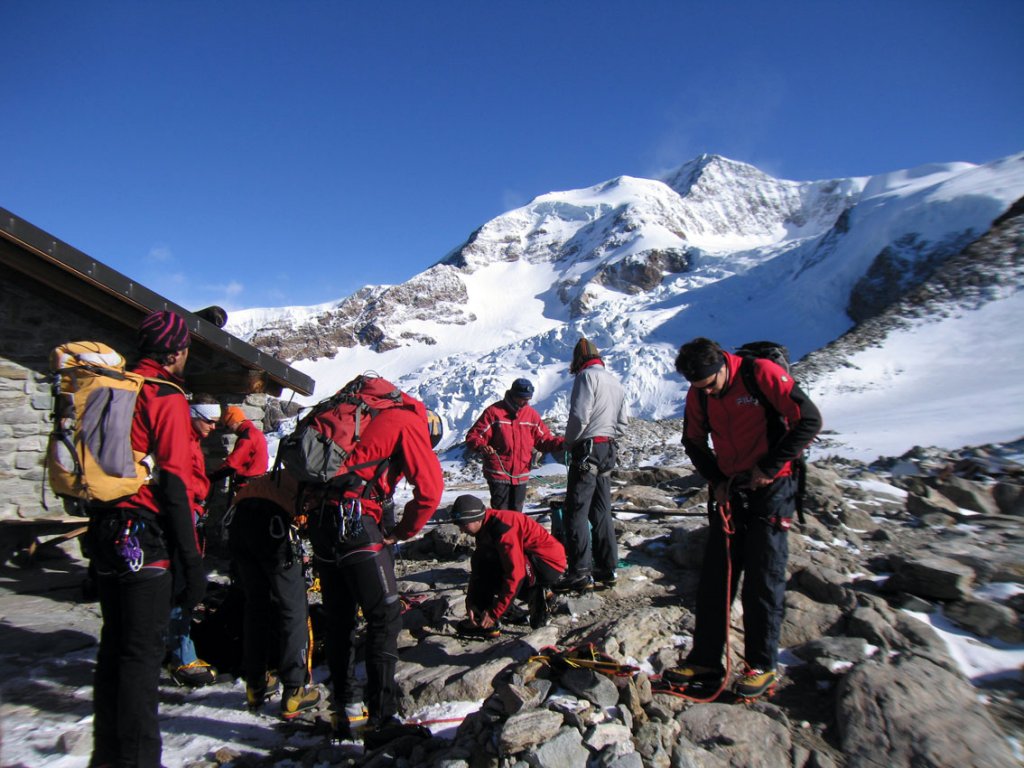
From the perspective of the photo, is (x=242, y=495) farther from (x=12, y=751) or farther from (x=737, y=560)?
(x=737, y=560)

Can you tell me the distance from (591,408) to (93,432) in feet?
10.5

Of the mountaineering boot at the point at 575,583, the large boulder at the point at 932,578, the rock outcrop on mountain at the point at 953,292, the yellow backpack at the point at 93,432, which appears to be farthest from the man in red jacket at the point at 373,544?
the rock outcrop on mountain at the point at 953,292

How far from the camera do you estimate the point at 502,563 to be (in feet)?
13.3

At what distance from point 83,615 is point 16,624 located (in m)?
0.46

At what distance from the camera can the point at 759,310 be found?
137ft

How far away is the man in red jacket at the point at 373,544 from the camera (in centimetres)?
273

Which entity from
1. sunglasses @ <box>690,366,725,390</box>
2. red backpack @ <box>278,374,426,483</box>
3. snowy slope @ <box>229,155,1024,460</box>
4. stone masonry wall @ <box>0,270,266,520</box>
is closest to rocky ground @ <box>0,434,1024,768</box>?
stone masonry wall @ <box>0,270,266,520</box>

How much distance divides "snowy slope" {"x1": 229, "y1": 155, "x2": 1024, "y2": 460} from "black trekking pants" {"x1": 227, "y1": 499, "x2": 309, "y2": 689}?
39.0 ft

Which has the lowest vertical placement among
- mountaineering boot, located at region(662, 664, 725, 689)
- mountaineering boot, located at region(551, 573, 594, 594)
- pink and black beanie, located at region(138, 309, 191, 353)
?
mountaineering boot, located at region(662, 664, 725, 689)

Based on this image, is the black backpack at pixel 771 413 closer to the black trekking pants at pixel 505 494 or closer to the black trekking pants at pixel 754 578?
the black trekking pants at pixel 754 578

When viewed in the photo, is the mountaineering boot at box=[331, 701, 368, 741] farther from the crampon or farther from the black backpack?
the black backpack

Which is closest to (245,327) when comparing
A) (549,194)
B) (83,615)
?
(549,194)

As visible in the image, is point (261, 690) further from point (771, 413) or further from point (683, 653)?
point (771, 413)

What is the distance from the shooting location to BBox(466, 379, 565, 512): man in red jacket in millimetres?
5270
